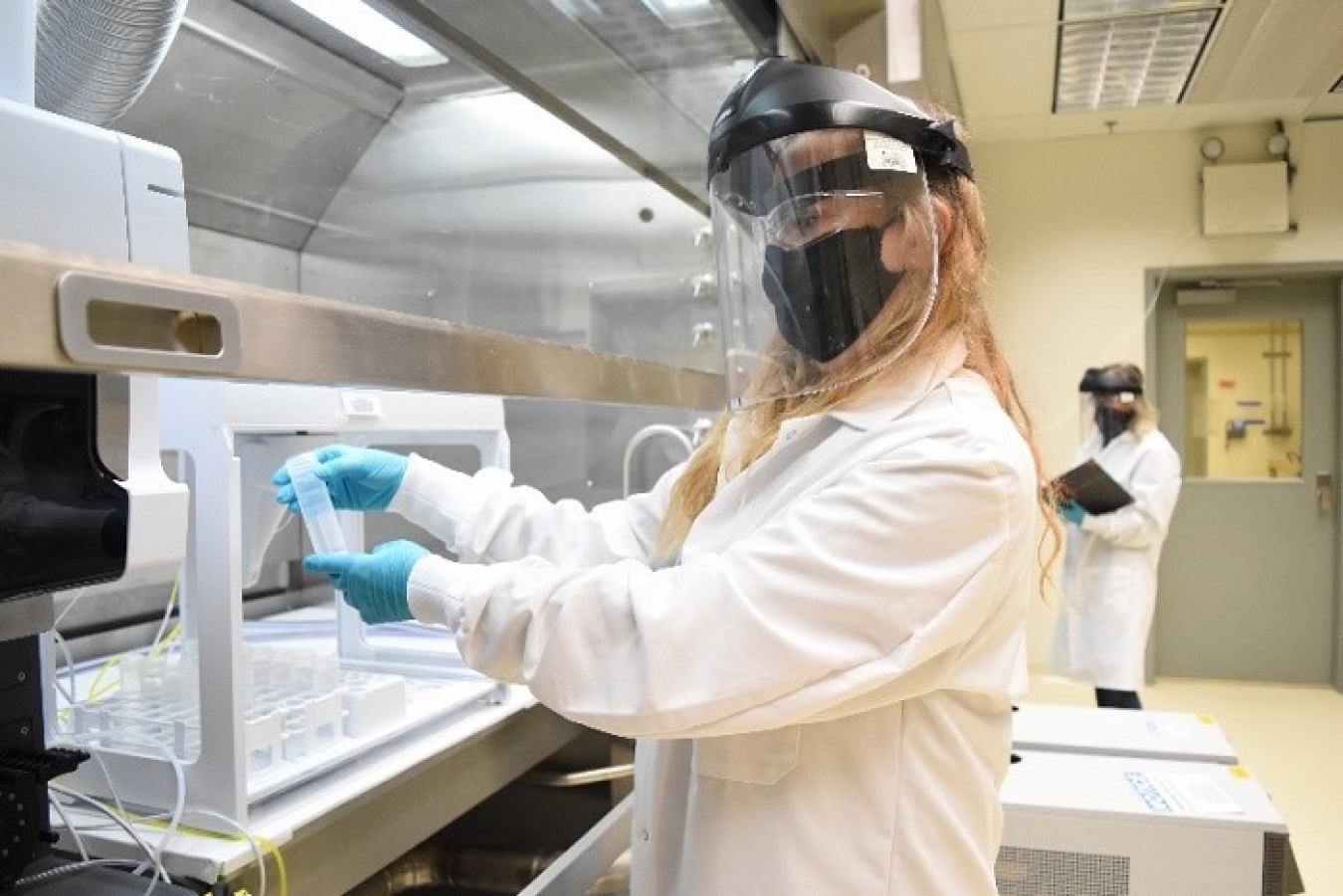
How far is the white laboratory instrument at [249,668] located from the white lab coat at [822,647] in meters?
0.21

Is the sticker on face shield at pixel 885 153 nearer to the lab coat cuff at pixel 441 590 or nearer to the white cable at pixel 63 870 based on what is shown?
the lab coat cuff at pixel 441 590

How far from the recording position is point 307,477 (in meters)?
1.23

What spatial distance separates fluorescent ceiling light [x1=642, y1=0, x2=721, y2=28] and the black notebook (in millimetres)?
2188

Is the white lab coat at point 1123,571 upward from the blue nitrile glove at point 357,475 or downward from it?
downward

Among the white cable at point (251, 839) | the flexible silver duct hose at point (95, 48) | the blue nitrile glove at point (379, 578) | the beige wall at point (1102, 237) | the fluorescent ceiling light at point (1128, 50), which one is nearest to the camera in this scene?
the flexible silver duct hose at point (95, 48)

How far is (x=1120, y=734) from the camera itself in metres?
2.11

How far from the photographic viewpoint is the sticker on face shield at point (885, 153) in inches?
37.9

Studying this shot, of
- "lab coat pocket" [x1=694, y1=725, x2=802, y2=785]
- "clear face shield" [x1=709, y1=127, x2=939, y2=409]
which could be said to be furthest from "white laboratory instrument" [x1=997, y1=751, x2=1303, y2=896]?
"clear face shield" [x1=709, y1=127, x2=939, y2=409]

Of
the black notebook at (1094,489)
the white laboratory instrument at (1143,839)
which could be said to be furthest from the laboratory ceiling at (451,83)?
the black notebook at (1094,489)

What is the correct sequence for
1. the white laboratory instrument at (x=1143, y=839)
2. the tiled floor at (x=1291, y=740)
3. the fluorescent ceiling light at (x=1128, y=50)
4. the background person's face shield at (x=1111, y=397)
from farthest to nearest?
the background person's face shield at (x=1111, y=397)
the fluorescent ceiling light at (x=1128, y=50)
the tiled floor at (x=1291, y=740)
the white laboratory instrument at (x=1143, y=839)

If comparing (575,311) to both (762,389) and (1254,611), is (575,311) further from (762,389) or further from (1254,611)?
(1254,611)

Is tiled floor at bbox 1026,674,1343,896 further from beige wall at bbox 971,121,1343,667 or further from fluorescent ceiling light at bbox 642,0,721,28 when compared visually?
fluorescent ceiling light at bbox 642,0,721,28

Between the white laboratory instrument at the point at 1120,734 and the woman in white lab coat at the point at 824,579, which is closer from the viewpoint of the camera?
the woman in white lab coat at the point at 824,579

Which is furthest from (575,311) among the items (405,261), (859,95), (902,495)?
(902,495)
